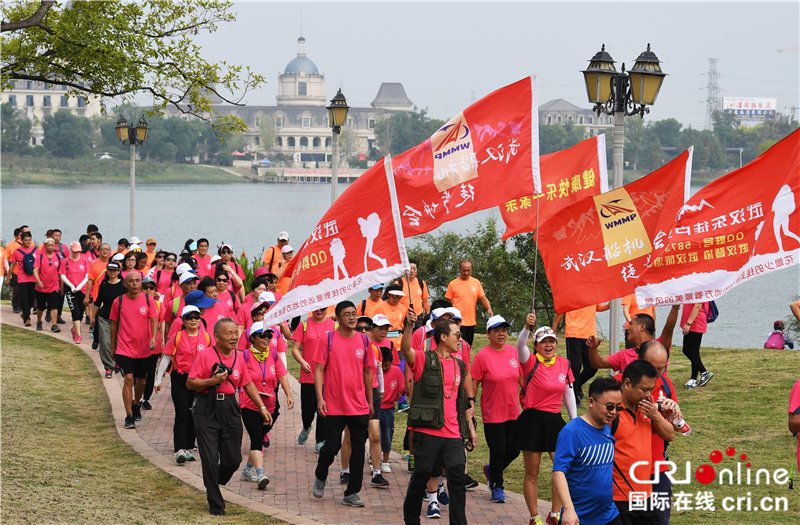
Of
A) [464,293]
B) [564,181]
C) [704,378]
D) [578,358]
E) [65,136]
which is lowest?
[704,378]

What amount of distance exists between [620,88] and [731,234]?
3362 millimetres

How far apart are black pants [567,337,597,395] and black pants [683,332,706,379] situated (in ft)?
4.63

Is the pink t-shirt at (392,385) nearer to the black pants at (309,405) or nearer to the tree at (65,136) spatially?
the black pants at (309,405)

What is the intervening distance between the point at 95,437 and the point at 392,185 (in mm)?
5445

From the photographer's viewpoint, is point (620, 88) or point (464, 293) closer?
point (620, 88)

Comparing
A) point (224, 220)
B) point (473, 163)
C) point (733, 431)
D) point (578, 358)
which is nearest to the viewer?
point (473, 163)

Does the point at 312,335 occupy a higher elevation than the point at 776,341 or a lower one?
higher

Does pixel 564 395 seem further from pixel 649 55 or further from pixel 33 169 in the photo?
pixel 33 169

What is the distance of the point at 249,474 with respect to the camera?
30.5 feet

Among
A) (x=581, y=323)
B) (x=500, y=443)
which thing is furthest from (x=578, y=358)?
(x=500, y=443)

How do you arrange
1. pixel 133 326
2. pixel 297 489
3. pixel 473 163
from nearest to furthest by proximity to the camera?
pixel 473 163 < pixel 297 489 < pixel 133 326

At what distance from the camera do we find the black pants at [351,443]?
27.6 ft

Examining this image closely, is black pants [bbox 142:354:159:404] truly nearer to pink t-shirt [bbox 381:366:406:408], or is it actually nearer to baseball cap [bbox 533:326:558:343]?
pink t-shirt [bbox 381:366:406:408]

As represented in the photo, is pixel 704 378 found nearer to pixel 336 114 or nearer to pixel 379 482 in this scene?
pixel 379 482
